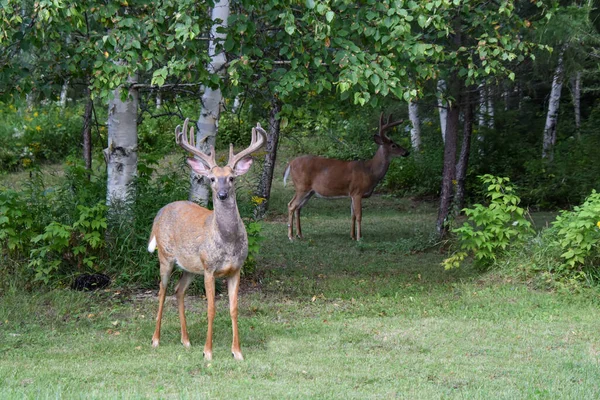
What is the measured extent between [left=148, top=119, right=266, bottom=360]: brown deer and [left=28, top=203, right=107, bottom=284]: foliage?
1.74 m

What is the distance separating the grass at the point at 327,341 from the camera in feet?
18.5

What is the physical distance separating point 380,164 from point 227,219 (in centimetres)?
782

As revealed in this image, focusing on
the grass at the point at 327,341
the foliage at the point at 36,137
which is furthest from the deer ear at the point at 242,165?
the foliage at the point at 36,137

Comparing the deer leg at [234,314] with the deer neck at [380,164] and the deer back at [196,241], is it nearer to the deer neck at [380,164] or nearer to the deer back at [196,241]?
the deer back at [196,241]

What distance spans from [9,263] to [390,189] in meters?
10.8

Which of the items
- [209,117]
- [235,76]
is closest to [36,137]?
[209,117]

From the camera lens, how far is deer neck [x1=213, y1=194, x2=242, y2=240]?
664 cm

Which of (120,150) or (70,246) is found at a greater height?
(120,150)

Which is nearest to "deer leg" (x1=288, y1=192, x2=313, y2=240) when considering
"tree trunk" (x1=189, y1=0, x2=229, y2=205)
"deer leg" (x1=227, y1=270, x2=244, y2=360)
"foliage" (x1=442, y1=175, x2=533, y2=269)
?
"tree trunk" (x1=189, y1=0, x2=229, y2=205)

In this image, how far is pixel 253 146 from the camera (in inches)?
273

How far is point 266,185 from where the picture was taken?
15055mm

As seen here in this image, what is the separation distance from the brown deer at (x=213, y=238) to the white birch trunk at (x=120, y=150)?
2157mm

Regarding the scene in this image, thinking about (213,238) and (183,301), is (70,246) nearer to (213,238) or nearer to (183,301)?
(183,301)

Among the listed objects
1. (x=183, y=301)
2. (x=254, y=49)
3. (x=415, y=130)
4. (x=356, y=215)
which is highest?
(x=254, y=49)
